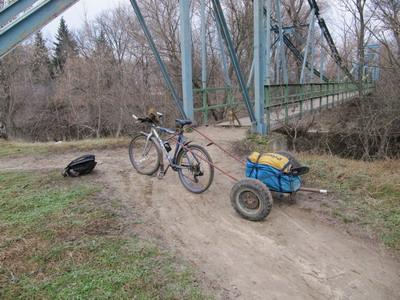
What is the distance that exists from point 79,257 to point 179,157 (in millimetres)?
1803

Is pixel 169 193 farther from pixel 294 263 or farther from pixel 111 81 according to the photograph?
pixel 111 81

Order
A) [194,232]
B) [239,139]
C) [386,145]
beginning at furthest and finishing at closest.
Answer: [386,145] → [239,139] → [194,232]

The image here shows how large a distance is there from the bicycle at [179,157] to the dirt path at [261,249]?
196 mm

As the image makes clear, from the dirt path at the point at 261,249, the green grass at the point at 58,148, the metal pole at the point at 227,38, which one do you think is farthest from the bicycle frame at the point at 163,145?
the metal pole at the point at 227,38

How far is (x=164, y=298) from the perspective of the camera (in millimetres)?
1893

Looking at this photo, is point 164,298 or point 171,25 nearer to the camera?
point 164,298

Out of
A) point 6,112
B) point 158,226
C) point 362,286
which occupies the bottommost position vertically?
point 362,286

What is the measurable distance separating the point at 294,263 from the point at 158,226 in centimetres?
129

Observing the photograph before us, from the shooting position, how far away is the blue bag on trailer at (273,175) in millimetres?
3096

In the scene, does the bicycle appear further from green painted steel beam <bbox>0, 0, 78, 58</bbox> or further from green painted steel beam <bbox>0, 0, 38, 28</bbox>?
green painted steel beam <bbox>0, 0, 38, 28</bbox>

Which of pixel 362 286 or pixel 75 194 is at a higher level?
pixel 75 194

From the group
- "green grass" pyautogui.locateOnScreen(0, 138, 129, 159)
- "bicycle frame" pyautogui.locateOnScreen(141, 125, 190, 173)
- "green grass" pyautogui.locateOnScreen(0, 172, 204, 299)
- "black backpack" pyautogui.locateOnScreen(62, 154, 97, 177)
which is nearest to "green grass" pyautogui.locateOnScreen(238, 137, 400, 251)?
"bicycle frame" pyautogui.locateOnScreen(141, 125, 190, 173)

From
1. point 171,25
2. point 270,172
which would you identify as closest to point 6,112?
point 171,25

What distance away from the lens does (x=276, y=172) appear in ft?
10.1
